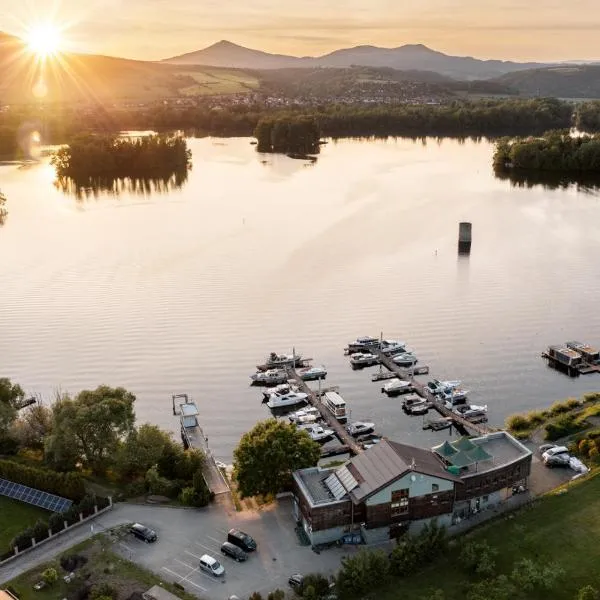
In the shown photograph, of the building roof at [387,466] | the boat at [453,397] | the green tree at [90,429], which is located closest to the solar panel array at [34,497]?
the green tree at [90,429]

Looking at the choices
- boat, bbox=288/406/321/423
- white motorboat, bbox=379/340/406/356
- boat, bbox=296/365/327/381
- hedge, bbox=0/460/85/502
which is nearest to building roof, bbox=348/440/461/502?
boat, bbox=288/406/321/423

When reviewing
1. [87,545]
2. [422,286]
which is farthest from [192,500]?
[422,286]

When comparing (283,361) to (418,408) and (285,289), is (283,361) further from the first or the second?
(285,289)

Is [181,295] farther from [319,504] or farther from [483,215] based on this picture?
[483,215]

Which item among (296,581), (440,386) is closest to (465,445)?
(296,581)

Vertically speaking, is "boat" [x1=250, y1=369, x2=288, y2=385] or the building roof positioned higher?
the building roof

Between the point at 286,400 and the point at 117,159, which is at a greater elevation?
the point at 117,159

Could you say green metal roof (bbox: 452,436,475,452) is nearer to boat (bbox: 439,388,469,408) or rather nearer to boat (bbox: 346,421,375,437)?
boat (bbox: 346,421,375,437)
